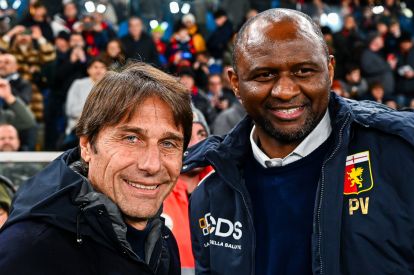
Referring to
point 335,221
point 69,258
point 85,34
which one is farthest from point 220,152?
point 85,34

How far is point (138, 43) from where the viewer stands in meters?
12.0

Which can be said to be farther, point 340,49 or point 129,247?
point 340,49

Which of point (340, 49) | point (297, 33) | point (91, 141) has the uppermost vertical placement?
point (297, 33)

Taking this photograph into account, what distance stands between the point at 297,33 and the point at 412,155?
612 millimetres

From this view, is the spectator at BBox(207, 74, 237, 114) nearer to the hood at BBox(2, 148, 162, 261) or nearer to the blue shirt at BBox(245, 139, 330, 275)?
the blue shirt at BBox(245, 139, 330, 275)

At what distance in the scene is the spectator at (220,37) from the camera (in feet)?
45.8

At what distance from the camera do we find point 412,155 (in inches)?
115

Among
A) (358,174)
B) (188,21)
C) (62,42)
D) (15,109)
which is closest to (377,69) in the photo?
(188,21)

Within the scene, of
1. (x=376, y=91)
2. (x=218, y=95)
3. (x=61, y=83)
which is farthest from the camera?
(x=376, y=91)

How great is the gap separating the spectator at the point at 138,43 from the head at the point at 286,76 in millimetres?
8491

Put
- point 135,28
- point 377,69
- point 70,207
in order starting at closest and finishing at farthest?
point 70,207 → point 135,28 → point 377,69

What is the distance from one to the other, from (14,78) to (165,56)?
3.54m

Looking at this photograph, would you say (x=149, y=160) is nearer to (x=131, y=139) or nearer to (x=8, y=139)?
(x=131, y=139)

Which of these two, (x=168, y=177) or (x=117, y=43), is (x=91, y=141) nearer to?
(x=168, y=177)
